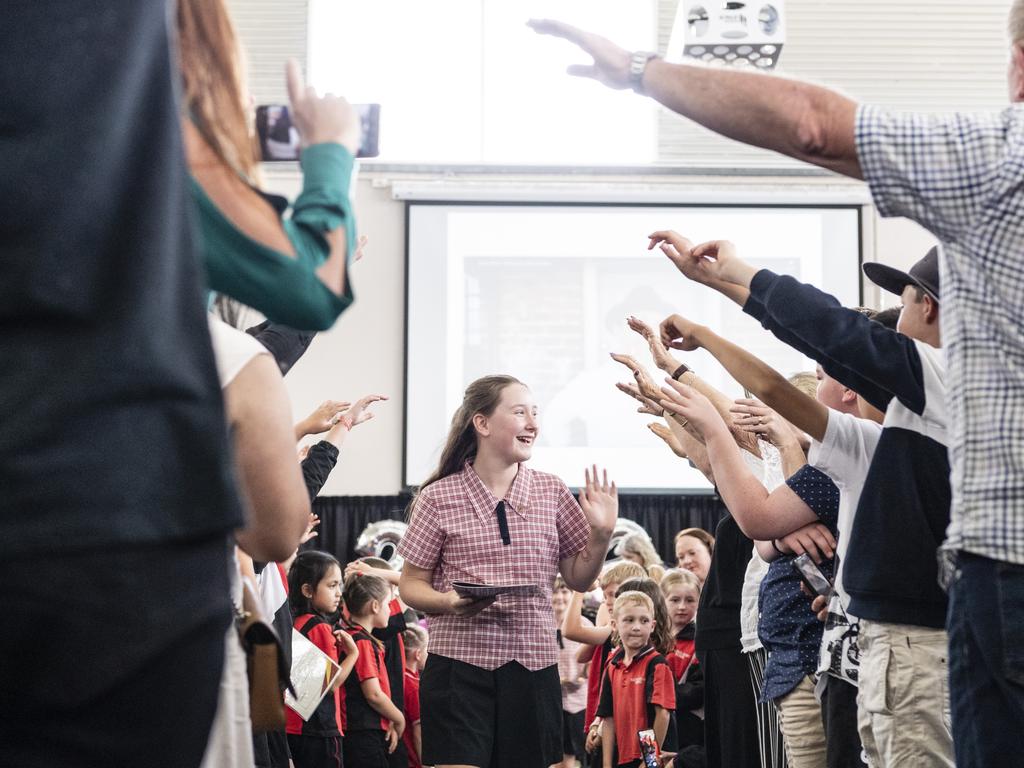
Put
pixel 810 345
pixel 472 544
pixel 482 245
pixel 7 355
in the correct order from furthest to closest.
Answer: pixel 482 245 < pixel 472 544 < pixel 810 345 < pixel 7 355

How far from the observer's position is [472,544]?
3.55 m

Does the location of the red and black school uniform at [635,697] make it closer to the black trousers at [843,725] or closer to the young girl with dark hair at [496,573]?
the young girl with dark hair at [496,573]

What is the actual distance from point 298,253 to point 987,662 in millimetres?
926

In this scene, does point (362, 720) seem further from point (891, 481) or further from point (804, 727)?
point (891, 481)

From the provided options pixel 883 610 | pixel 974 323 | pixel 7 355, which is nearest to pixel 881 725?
pixel 883 610

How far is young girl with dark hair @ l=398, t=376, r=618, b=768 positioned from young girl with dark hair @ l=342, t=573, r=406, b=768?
124cm

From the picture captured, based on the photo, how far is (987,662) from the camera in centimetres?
130

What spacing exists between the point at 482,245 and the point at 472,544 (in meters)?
6.07

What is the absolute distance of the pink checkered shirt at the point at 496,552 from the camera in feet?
11.3

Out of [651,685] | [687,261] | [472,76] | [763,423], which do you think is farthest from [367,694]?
[472,76]

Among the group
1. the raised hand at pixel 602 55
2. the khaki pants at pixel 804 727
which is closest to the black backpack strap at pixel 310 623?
the khaki pants at pixel 804 727

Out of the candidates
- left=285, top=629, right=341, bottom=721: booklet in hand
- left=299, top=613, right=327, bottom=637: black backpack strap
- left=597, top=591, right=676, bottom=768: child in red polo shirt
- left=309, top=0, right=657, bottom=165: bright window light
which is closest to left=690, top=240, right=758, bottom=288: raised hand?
left=285, top=629, right=341, bottom=721: booklet in hand

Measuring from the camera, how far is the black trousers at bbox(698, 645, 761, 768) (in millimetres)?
3561

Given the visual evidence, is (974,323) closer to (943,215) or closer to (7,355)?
(943,215)
